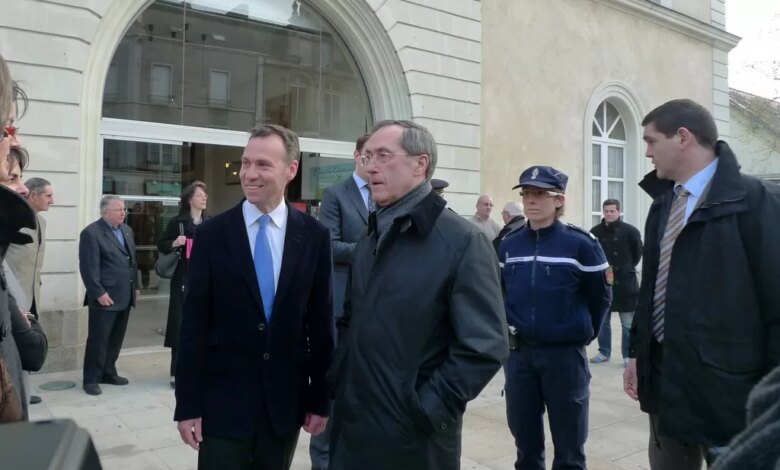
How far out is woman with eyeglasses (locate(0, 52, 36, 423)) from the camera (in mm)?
1447

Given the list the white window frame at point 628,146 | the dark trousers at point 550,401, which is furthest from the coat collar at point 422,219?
the white window frame at point 628,146

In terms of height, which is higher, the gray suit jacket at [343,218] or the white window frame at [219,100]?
the white window frame at [219,100]

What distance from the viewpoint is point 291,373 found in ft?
8.50

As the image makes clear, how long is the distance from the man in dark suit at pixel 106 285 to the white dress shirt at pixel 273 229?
4158 millimetres

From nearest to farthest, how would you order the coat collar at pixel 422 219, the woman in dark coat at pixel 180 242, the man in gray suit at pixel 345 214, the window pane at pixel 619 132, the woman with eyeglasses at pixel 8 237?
the woman with eyeglasses at pixel 8 237
the coat collar at pixel 422 219
the man in gray suit at pixel 345 214
the woman in dark coat at pixel 180 242
the window pane at pixel 619 132

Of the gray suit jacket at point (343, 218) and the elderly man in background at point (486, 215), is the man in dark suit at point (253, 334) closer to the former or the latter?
the gray suit jacket at point (343, 218)

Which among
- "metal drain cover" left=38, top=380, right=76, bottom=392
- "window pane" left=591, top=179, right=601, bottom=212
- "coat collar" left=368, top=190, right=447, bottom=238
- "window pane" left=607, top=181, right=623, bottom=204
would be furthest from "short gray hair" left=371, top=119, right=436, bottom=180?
"window pane" left=607, top=181, right=623, bottom=204

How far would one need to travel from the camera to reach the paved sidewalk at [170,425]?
14.4ft

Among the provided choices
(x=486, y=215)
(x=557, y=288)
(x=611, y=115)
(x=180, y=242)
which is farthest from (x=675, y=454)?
(x=611, y=115)

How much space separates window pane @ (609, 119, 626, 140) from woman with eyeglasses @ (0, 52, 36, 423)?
13.8 metres

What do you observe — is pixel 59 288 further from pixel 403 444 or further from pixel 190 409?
pixel 403 444

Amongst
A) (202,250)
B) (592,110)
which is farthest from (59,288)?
(592,110)

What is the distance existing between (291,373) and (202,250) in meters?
0.65

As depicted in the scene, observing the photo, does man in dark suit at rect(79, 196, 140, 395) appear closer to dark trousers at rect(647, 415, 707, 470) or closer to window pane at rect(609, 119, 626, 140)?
dark trousers at rect(647, 415, 707, 470)
